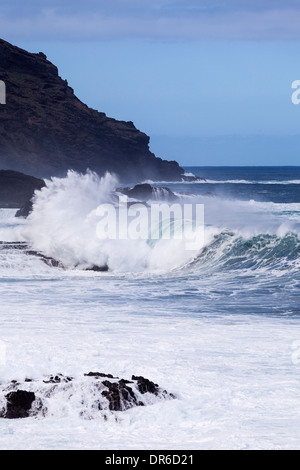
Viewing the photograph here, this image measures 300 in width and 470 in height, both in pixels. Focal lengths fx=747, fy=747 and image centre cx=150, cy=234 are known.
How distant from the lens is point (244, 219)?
850 inches

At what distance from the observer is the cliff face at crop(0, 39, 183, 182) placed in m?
90.6

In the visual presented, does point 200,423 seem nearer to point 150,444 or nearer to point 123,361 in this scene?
point 150,444

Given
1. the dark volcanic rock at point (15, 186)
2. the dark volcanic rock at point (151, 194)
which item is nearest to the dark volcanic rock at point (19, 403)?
the dark volcanic rock at point (15, 186)

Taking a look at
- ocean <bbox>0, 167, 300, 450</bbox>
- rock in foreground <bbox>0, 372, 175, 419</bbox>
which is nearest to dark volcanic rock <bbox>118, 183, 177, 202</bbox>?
ocean <bbox>0, 167, 300, 450</bbox>

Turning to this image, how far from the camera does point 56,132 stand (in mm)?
95250

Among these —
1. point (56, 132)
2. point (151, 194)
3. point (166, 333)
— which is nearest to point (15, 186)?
point (151, 194)

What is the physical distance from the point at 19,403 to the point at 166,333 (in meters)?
3.22

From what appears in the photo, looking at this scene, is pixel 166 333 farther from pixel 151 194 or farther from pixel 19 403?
pixel 151 194

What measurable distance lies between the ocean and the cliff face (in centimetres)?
7030

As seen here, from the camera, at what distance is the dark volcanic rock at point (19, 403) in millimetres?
6195

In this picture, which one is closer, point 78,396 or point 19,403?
point 19,403

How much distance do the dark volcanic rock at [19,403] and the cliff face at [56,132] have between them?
81.5m
